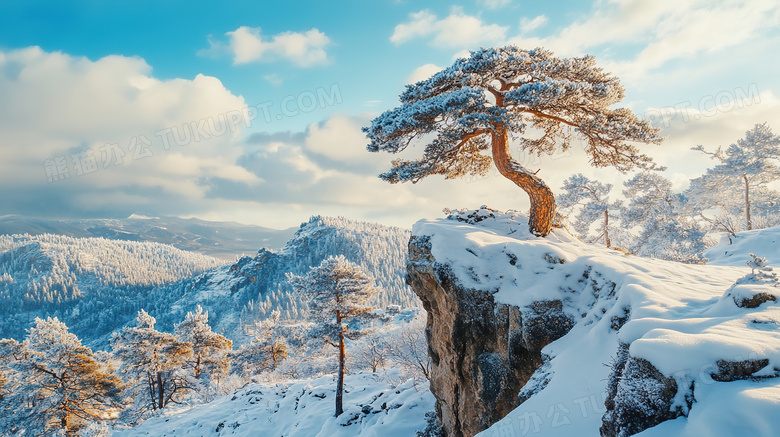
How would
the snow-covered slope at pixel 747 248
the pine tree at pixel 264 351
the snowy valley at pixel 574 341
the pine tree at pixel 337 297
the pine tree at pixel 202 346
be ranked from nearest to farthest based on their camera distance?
1. the snowy valley at pixel 574 341
2. the snow-covered slope at pixel 747 248
3. the pine tree at pixel 337 297
4. the pine tree at pixel 202 346
5. the pine tree at pixel 264 351

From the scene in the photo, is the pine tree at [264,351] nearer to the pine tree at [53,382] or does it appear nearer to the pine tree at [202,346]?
the pine tree at [202,346]

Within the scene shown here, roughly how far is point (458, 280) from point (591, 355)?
10.1 feet

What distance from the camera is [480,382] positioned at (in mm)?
6887

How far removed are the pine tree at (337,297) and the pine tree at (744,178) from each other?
2773cm

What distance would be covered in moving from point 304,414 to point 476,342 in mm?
13548

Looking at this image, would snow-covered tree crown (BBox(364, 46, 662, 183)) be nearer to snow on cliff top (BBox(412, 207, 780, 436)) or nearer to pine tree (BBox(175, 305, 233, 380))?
snow on cliff top (BBox(412, 207, 780, 436))

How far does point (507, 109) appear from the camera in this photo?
8.24 meters

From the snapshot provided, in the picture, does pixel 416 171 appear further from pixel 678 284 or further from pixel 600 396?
pixel 600 396

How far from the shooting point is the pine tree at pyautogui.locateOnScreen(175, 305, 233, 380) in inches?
957

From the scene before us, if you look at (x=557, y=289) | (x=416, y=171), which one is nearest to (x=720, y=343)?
(x=557, y=289)

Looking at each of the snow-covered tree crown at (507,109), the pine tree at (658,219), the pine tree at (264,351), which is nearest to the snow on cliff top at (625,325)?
the snow-covered tree crown at (507,109)

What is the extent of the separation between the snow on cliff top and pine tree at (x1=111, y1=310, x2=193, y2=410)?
2387 centimetres

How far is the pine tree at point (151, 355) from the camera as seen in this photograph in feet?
68.8

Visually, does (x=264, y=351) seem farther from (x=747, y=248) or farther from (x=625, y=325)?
(x=747, y=248)
